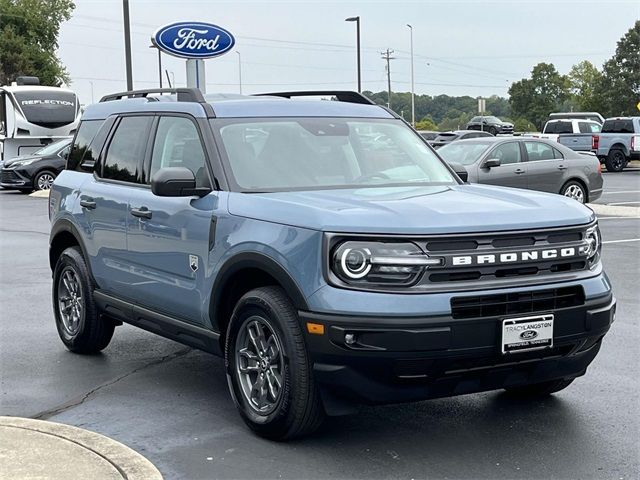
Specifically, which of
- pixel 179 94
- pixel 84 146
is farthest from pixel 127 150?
pixel 84 146

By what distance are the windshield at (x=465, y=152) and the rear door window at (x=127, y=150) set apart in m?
11.1

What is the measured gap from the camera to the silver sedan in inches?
675

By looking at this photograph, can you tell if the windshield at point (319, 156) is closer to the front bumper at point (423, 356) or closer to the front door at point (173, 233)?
the front door at point (173, 233)

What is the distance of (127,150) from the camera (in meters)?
6.64

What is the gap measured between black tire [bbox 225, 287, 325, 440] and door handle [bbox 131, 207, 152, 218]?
47.6 inches

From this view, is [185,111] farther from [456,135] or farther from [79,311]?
[456,135]

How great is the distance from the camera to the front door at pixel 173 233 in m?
5.46

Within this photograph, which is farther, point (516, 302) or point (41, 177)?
point (41, 177)

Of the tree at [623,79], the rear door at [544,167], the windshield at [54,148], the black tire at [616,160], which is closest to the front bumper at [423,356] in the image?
the rear door at [544,167]

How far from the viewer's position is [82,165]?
730 centimetres

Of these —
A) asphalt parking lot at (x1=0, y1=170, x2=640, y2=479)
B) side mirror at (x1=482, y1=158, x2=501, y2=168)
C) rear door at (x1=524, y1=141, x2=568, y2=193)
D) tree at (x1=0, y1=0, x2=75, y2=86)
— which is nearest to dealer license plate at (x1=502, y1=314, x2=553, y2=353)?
asphalt parking lot at (x1=0, y1=170, x2=640, y2=479)

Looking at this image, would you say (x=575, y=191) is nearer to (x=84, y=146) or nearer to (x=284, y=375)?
(x=84, y=146)

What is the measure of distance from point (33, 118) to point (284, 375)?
28.1m

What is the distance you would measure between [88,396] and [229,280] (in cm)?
150
